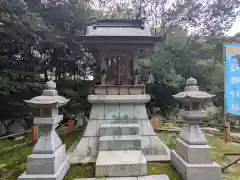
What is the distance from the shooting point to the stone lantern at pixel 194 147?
3.37 m

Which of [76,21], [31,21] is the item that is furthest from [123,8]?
[31,21]

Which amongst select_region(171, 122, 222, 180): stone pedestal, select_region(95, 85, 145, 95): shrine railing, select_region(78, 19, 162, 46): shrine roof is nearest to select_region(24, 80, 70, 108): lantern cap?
select_region(95, 85, 145, 95): shrine railing

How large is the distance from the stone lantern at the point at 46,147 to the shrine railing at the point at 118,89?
79.9 inches

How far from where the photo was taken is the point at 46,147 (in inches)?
132

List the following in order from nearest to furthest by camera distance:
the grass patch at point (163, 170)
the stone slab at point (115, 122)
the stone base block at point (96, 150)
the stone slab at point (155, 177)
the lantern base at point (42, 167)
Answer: the lantern base at point (42, 167) → the stone slab at point (155, 177) → the grass patch at point (163, 170) → the stone base block at point (96, 150) → the stone slab at point (115, 122)

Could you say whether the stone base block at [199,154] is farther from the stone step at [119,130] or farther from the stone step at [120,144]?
the stone step at [119,130]

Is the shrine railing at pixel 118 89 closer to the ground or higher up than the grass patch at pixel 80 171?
higher up

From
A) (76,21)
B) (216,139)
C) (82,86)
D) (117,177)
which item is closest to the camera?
(117,177)

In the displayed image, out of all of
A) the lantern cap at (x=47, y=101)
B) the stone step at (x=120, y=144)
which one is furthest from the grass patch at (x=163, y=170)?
the lantern cap at (x=47, y=101)

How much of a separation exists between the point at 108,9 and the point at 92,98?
9.77 metres

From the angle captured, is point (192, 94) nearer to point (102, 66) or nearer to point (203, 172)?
point (203, 172)

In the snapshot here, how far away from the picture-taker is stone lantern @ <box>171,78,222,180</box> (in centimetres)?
337

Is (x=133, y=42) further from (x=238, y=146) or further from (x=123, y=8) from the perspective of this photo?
(x=123, y=8)

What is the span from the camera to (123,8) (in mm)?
12297
